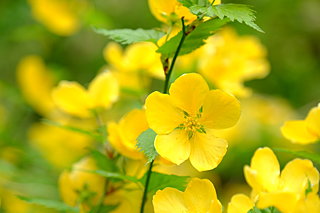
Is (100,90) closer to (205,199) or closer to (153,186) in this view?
(153,186)

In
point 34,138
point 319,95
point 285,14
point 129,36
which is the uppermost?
point 129,36

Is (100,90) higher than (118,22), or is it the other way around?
(100,90)

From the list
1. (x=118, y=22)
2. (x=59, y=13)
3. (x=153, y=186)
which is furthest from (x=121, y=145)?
(x=118, y=22)

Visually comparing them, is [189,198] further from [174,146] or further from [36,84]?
[36,84]

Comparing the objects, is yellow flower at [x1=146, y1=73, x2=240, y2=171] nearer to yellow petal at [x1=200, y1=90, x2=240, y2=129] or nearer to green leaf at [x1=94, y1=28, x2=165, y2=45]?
yellow petal at [x1=200, y1=90, x2=240, y2=129]

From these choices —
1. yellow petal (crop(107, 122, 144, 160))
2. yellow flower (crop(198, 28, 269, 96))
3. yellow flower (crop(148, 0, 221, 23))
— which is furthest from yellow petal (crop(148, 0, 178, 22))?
yellow flower (crop(198, 28, 269, 96))

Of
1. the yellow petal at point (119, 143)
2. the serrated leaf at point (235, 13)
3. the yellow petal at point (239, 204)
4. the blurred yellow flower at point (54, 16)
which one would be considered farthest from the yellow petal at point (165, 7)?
the blurred yellow flower at point (54, 16)

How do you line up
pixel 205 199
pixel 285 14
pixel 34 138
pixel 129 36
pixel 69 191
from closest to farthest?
pixel 205 199 < pixel 129 36 < pixel 69 191 < pixel 34 138 < pixel 285 14
